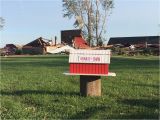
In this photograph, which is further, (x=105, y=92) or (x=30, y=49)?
(x=30, y=49)

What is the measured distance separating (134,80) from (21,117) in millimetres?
6690

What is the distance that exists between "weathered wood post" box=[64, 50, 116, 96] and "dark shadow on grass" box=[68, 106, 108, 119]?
1355 mm

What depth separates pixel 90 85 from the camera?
1032 centimetres

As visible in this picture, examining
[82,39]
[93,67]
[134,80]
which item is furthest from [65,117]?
[82,39]

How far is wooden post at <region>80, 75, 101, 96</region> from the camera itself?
33.8 ft

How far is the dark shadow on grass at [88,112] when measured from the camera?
8.13m

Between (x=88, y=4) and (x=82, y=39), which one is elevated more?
(x=88, y=4)

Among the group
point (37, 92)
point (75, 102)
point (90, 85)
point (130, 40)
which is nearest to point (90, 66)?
point (90, 85)

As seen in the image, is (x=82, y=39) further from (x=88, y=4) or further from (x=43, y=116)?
(x=43, y=116)

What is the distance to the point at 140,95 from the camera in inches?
419

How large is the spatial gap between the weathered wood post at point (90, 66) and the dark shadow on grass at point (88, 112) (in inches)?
53.4

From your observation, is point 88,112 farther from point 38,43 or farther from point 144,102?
point 38,43

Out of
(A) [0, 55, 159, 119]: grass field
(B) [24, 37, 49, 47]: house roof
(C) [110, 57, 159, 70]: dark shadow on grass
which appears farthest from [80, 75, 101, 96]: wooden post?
(B) [24, 37, 49, 47]: house roof

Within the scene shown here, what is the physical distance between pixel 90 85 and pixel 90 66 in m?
0.44
